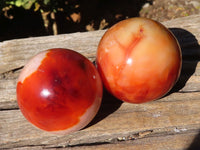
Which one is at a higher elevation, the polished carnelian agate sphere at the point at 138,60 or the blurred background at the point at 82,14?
the polished carnelian agate sphere at the point at 138,60

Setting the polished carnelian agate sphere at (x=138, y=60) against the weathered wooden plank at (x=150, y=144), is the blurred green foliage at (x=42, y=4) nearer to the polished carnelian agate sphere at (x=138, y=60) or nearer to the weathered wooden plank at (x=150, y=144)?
the polished carnelian agate sphere at (x=138, y=60)

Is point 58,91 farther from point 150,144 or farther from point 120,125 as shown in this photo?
point 150,144

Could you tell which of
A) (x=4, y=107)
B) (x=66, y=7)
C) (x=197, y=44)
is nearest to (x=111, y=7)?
(x=66, y=7)

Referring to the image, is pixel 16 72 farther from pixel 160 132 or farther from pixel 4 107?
pixel 160 132

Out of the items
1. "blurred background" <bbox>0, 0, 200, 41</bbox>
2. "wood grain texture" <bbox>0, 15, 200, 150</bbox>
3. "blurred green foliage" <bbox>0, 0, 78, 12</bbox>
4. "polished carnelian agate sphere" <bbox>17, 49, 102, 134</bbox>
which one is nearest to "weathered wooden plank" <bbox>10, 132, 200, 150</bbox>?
"wood grain texture" <bbox>0, 15, 200, 150</bbox>

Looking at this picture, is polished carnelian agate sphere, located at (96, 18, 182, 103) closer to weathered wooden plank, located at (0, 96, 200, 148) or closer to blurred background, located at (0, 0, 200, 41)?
weathered wooden plank, located at (0, 96, 200, 148)

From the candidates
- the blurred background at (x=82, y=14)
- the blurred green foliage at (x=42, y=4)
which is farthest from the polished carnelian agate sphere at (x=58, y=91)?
the blurred background at (x=82, y=14)
